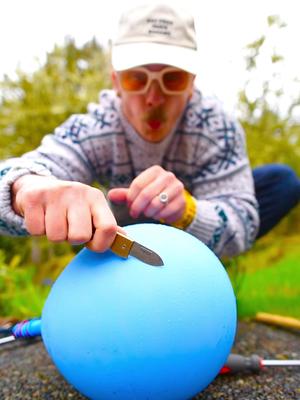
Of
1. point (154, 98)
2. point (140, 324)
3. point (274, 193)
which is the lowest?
point (274, 193)

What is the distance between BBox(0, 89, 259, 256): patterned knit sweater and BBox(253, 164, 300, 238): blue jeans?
412 millimetres

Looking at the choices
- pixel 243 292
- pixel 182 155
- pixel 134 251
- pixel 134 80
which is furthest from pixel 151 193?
pixel 243 292

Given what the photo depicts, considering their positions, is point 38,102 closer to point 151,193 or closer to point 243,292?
point 243,292

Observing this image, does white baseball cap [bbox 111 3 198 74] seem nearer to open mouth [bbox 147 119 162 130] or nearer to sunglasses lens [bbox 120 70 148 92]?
sunglasses lens [bbox 120 70 148 92]

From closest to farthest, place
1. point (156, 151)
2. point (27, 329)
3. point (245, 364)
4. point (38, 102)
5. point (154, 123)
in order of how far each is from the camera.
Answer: point (27, 329)
point (245, 364)
point (154, 123)
point (156, 151)
point (38, 102)

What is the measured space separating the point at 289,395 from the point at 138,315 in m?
0.56

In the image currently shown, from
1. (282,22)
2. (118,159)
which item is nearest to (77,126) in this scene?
(118,159)

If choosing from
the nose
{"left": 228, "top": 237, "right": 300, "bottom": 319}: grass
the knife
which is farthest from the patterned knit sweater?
the knife

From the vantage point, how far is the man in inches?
53.9

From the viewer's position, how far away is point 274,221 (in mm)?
2402

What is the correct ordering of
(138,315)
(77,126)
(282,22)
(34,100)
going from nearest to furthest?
(138,315)
(77,126)
(34,100)
(282,22)

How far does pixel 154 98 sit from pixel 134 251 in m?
0.78

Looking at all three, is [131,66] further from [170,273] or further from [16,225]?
[170,273]

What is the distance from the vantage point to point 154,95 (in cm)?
170
